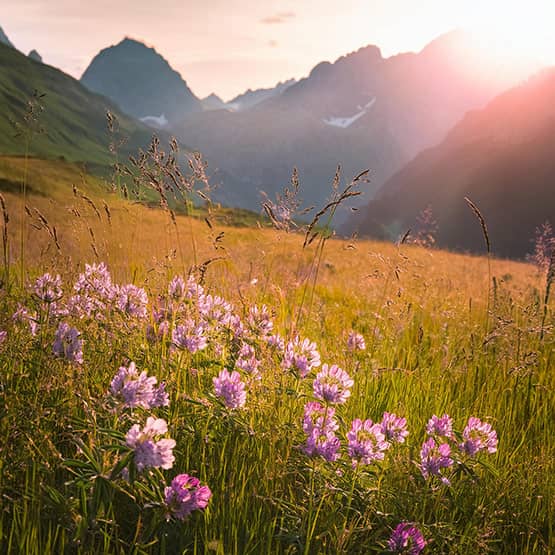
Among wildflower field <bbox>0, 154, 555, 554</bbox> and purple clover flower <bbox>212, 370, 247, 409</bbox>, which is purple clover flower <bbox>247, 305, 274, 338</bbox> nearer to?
wildflower field <bbox>0, 154, 555, 554</bbox>

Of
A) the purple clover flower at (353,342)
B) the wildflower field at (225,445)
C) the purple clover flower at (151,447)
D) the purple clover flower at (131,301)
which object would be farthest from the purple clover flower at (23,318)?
the purple clover flower at (353,342)

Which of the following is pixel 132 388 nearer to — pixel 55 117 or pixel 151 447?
pixel 151 447

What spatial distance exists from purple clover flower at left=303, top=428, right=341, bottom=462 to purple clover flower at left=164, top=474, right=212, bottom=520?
511mm

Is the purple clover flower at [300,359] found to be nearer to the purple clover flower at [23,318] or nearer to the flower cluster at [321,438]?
the flower cluster at [321,438]

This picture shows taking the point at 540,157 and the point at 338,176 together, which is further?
the point at 540,157

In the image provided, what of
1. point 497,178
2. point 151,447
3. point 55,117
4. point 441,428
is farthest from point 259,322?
point 55,117

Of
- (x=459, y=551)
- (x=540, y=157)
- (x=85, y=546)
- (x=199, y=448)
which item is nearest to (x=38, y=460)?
(x=85, y=546)

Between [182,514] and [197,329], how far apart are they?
103 cm

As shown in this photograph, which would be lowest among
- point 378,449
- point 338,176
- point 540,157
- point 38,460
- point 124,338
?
point 38,460

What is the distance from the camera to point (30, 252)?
7211 millimetres

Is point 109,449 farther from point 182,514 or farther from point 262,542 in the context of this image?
point 262,542

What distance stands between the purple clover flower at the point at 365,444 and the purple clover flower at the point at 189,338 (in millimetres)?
933

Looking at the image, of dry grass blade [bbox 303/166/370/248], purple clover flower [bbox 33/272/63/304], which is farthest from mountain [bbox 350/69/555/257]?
purple clover flower [bbox 33/272/63/304]

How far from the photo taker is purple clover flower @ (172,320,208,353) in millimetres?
2535
